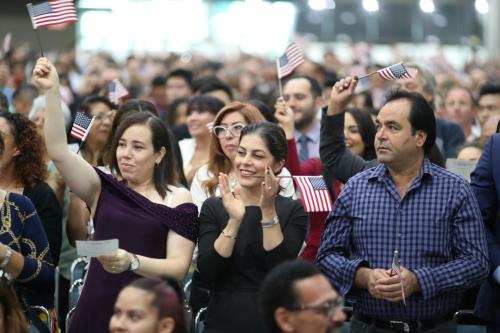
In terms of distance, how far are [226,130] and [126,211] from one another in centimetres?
179

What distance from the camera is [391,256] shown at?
255 inches

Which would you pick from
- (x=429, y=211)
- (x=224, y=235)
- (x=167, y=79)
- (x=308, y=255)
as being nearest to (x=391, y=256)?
(x=429, y=211)

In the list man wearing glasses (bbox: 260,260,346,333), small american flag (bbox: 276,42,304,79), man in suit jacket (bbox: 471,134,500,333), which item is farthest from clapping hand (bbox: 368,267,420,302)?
small american flag (bbox: 276,42,304,79)

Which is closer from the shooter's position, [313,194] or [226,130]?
[313,194]

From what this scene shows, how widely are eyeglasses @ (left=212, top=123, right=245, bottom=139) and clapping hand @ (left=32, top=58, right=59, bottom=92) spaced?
2044 mm

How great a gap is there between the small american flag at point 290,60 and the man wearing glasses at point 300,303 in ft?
17.1

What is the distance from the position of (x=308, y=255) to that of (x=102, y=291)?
1.85 metres

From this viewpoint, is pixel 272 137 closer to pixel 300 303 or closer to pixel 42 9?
pixel 300 303

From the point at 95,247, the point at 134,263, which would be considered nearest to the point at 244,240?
the point at 134,263

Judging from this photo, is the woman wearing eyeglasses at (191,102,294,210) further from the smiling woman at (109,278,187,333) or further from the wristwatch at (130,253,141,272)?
the smiling woman at (109,278,187,333)

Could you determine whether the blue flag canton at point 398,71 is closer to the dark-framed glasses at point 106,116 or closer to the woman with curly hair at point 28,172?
the woman with curly hair at point 28,172

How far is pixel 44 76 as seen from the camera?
639cm

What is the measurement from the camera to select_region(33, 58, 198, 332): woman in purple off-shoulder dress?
6.37m

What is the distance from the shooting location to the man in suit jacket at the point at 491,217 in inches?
265
